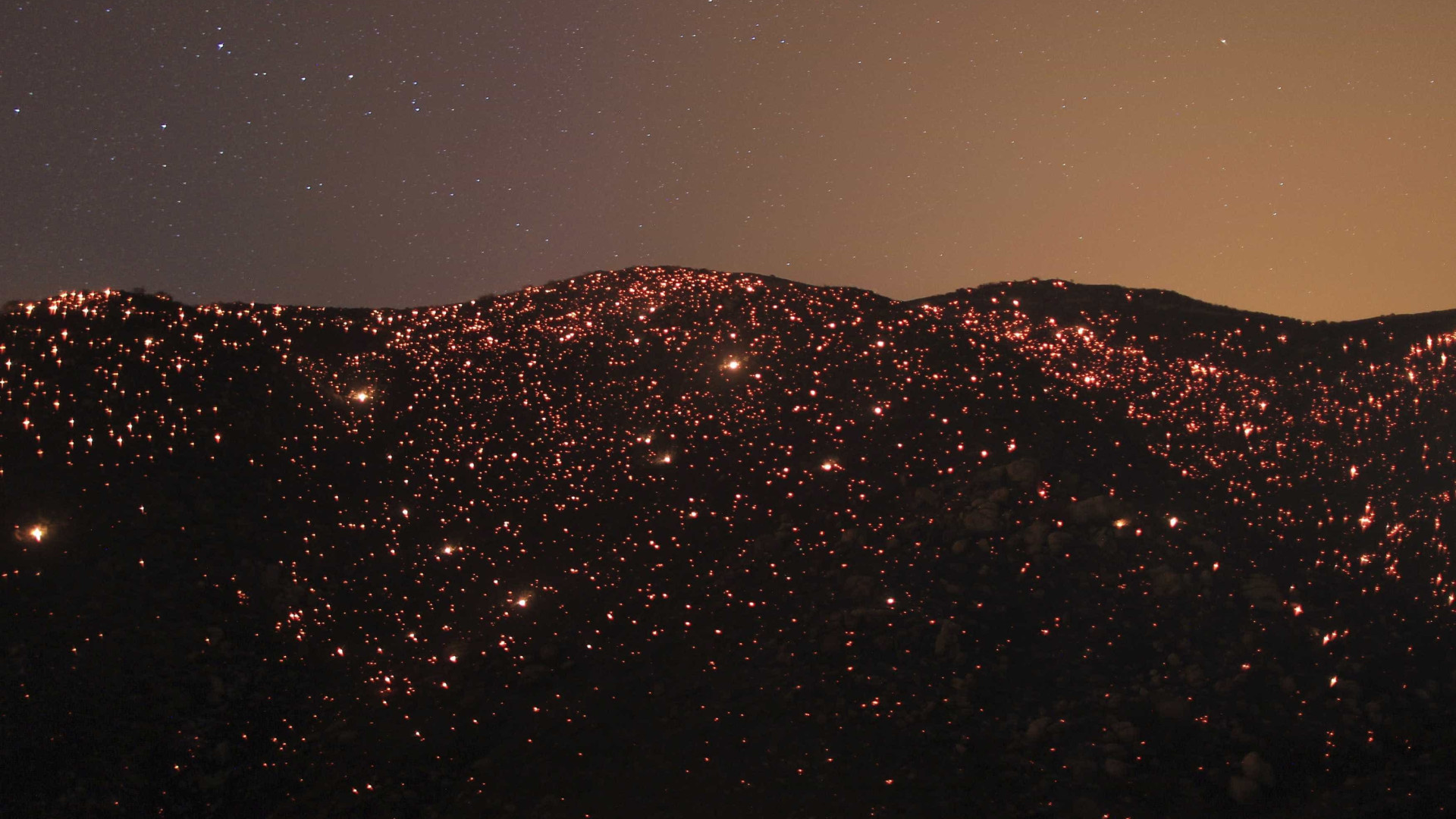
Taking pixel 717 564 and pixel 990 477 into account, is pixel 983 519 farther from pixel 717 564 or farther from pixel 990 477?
pixel 717 564

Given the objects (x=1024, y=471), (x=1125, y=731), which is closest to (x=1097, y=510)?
(x=1024, y=471)

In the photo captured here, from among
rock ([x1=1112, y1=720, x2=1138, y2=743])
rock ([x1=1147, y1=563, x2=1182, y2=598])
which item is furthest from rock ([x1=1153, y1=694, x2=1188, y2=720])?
rock ([x1=1147, y1=563, x2=1182, y2=598])

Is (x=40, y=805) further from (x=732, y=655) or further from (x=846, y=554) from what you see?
(x=846, y=554)

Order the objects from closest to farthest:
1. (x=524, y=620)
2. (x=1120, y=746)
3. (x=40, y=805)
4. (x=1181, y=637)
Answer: (x=40, y=805)
(x=1120, y=746)
(x=1181, y=637)
(x=524, y=620)

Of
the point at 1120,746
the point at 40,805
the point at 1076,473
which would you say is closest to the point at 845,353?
the point at 1076,473

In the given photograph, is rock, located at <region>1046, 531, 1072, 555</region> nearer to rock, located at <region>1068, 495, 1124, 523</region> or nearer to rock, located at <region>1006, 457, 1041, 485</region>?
rock, located at <region>1068, 495, 1124, 523</region>

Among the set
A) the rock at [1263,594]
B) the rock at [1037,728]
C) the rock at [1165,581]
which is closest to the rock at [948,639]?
the rock at [1037,728]
